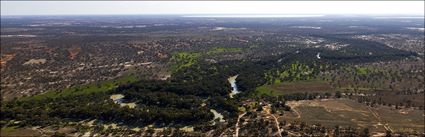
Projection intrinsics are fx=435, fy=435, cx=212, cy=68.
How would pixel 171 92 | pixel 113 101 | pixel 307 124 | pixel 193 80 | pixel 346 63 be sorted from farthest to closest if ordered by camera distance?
pixel 346 63 → pixel 193 80 → pixel 171 92 → pixel 113 101 → pixel 307 124

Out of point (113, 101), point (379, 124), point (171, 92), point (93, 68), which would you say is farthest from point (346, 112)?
point (93, 68)

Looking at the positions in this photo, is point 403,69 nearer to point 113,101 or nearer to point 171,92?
point 171,92

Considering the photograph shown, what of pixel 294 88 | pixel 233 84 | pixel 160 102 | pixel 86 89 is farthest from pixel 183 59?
pixel 160 102

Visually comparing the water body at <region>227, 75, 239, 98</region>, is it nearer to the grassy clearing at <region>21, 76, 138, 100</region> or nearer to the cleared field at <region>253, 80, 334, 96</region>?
the cleared field at <region>253, 80, 334, 96</region>

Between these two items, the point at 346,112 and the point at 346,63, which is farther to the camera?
the point at 346,63

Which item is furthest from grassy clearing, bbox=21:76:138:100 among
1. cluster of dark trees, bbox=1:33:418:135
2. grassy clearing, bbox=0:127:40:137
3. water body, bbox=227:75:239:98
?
water body, bbox=227:75:239:98

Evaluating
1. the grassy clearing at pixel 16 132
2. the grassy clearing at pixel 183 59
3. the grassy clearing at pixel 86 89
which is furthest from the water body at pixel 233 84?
the grassy clearing at pixel 16 132

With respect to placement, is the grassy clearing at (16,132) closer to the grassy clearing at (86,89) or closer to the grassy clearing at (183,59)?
the grassy clearing at (86,89)
